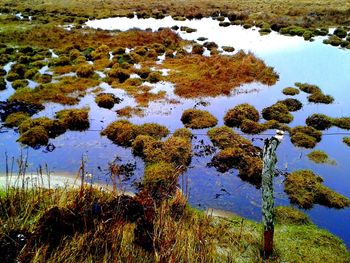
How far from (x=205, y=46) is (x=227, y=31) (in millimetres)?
13366

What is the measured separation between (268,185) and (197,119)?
1645cm

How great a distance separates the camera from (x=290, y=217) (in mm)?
20109

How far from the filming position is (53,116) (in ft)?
106

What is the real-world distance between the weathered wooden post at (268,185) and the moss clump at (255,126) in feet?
46.1

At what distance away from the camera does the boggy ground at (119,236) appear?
11.7 metres

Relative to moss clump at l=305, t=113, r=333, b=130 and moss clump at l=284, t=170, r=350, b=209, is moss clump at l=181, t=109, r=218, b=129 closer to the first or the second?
moss clump at l=305, t=113, r=333, b=130

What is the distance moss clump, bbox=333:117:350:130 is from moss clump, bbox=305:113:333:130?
42 centimetres

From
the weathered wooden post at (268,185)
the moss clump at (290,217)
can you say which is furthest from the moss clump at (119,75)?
the weathered wooden post at (268,185)

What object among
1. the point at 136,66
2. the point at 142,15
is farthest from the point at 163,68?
the point at 142,15

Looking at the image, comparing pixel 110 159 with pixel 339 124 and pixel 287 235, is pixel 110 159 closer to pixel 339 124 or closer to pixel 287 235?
pixel 287 235

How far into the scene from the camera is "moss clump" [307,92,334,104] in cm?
3509

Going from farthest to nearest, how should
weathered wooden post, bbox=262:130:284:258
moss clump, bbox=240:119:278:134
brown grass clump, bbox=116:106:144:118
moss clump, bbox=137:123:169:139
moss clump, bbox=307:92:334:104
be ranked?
moss clump, bbox=307:92:334:104, brown grass clump, bbox=116:106:144:118, moss clump, bbox=240:119:278:134, moss clump, bbox=137:123:169:139, weathered wooden post, bbox=262:130:284:258

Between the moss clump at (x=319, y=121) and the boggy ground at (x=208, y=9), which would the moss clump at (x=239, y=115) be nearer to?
the moss clump at (x=319, y=121)

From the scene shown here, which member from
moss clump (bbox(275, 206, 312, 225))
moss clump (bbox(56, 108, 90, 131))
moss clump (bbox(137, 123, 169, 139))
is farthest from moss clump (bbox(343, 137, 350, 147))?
moss clump (bbox(56, 108, 90, 131))
